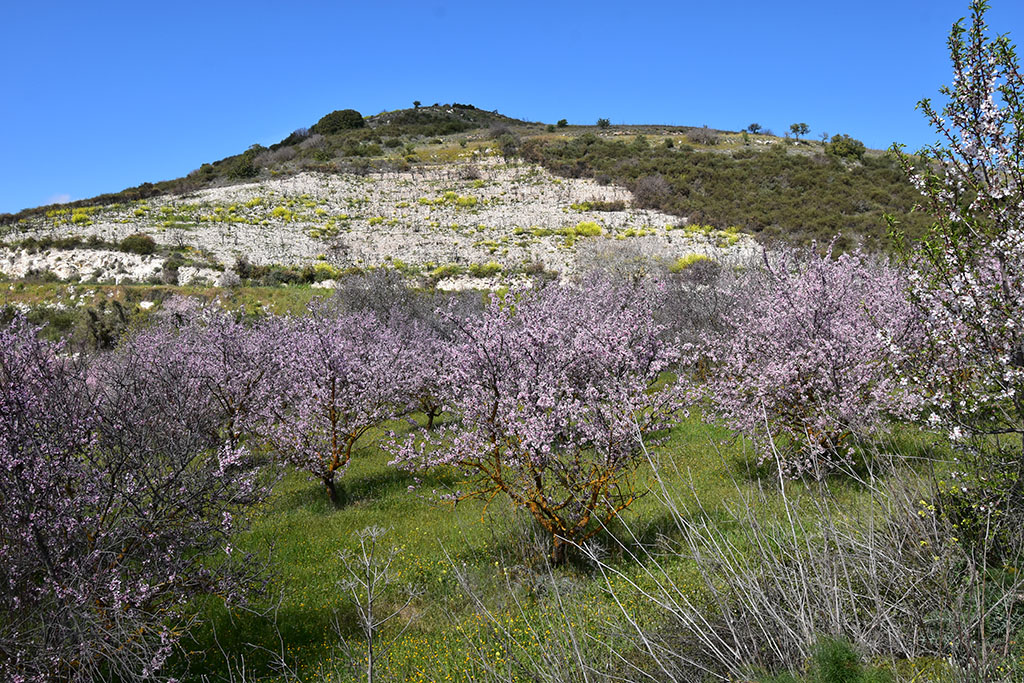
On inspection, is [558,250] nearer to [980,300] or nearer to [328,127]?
[980,300]

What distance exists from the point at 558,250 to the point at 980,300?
34.0m

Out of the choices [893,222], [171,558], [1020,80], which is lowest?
[171,558]

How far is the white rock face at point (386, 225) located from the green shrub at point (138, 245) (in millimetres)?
650

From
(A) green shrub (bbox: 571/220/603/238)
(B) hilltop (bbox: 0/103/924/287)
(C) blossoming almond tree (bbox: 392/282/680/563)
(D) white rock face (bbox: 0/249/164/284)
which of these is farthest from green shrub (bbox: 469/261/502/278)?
(C) blossoming almond tree (bbox: 392/282/680/563)

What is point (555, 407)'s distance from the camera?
7207 millimetres

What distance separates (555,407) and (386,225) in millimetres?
41250

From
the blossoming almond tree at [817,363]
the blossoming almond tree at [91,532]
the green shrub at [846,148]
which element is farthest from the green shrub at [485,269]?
the green shrub at [846,148]

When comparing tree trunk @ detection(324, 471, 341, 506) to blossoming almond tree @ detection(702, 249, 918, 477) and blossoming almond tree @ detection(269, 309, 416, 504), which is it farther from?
blossoming almond tree @ detection(702, 249, 918, 477)

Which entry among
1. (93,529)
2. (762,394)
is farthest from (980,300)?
(93,529)

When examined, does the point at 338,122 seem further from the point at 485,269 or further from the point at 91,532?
the point at 91,532

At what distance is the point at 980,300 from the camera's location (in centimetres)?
468

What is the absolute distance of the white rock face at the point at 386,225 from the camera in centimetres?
3616

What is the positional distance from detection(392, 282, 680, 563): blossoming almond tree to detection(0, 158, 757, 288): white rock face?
2587 centimetres

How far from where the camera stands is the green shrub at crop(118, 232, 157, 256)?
34.6 meters
